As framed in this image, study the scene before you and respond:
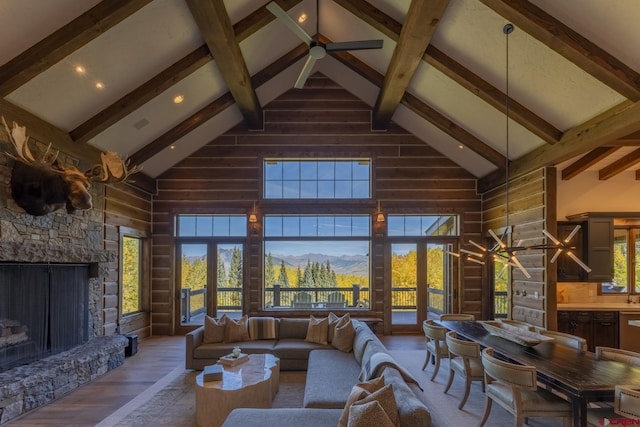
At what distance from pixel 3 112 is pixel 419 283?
7624mm

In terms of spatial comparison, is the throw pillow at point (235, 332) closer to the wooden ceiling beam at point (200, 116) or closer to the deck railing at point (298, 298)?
the deck railing at point (298, 298)

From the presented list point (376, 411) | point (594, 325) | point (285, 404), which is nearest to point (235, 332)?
point (285, 404)

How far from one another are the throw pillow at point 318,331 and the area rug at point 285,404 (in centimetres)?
54

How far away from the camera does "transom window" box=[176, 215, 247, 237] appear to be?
26.6 feet

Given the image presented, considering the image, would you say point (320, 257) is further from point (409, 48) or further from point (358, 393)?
point (358, 393)

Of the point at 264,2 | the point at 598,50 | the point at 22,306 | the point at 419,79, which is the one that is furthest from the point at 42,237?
the point at 598,50

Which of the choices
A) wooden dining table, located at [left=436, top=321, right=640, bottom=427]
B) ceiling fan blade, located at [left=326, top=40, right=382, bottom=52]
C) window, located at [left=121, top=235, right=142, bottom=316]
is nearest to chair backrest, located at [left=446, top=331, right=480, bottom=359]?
wooden dining table, located at [left=436, top=321, right=640, bottom=427]

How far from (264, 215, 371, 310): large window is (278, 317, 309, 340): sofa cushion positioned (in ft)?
7.01

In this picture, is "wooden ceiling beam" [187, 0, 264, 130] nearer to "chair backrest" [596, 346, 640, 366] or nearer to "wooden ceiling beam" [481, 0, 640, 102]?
"wooden ceiling beam" [481, 0, 640, 102]

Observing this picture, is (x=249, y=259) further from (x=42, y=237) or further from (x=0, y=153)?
(x=0, y=153)

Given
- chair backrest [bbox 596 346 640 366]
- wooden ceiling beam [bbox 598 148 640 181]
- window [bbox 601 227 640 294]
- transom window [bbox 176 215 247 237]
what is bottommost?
chair backrest [bbox 596 346 640 366]

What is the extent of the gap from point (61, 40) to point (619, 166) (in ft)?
27.0

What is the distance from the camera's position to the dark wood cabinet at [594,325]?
19.2ft

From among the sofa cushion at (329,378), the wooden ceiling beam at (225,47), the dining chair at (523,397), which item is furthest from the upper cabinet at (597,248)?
the wooden ceiling beam at (225,47)
